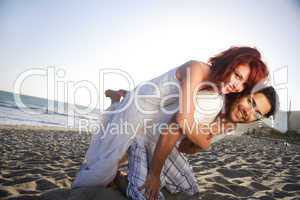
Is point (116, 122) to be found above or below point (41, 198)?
above

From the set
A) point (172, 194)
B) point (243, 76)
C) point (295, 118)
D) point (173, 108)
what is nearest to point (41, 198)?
point (172, 194)

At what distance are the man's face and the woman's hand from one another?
0.81 m

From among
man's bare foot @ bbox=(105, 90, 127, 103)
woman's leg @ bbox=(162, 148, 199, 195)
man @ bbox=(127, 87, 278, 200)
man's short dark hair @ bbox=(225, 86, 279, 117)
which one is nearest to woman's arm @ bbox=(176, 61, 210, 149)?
man @ bbox=(127, 87, 278, 200)

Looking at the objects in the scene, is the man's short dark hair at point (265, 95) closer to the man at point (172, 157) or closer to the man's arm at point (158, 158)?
the man at point (172, 157)

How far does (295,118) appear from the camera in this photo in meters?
41.2

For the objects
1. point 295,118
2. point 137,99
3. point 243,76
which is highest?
point 243,76

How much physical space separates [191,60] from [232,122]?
0.73 m

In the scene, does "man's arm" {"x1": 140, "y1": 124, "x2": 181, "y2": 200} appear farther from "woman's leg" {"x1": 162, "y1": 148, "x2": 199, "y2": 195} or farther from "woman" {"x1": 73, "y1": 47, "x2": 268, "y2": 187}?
"woman's leg" {"x1": 162, "y1": 148, "x2": 199, "y2": 195}

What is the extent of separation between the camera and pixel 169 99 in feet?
6.67

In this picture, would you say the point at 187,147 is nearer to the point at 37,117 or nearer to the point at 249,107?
the point at 249,107

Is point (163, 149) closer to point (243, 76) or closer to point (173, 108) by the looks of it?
point (173, 108)

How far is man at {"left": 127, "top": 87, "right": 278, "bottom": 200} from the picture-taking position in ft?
6.08

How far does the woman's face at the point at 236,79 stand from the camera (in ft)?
6.34

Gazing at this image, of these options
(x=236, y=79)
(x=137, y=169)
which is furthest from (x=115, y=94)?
(x=236, y=79)
